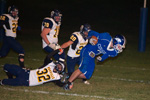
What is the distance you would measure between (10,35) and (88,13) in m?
22.0

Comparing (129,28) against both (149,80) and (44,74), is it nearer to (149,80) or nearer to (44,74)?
(149,80)

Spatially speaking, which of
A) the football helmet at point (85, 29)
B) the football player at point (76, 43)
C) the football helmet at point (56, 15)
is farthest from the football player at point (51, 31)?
the football helmet at point (85, 29)

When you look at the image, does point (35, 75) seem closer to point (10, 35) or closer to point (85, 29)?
point (85, 29)

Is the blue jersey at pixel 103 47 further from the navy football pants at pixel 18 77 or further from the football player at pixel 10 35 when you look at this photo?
the football player at pixel 10 35

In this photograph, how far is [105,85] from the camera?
781 centimetres

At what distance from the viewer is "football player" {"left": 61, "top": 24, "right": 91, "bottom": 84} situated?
24.2 feet

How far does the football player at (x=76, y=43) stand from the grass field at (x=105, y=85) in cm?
58

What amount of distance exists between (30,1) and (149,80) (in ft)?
96.6

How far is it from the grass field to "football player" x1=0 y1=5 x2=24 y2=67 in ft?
2.08

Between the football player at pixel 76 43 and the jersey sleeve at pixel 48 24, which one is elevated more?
the jersey sleeve at pixel 48 24

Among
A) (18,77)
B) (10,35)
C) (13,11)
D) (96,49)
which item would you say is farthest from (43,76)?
(13,11)

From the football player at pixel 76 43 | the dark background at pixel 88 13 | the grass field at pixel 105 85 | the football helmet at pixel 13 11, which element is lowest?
the dark background at pixel 88 13

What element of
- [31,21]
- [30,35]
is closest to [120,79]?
[30,35]

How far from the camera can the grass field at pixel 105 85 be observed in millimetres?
6604
